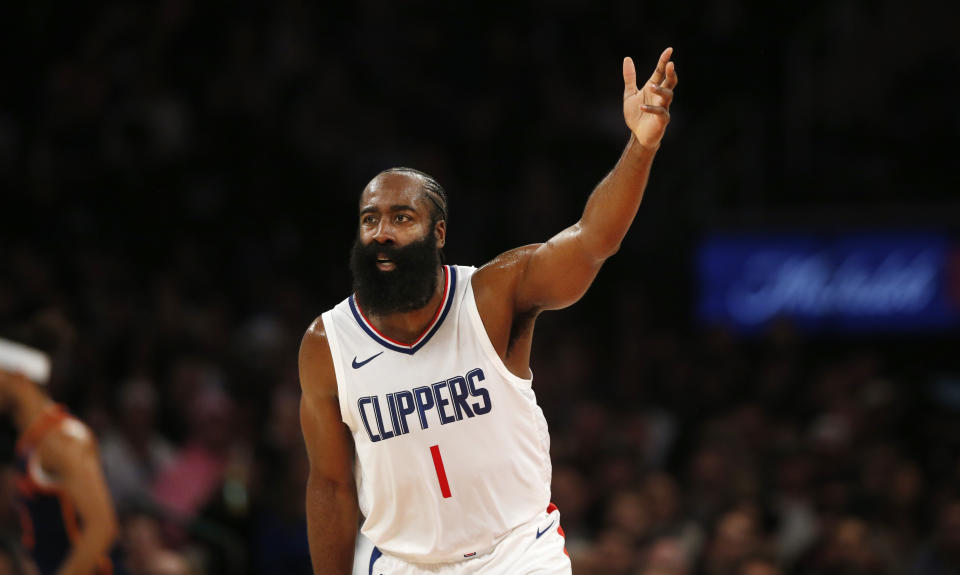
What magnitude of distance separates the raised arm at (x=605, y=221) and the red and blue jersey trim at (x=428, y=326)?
0.71 ft

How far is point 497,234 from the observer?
9.69 meters

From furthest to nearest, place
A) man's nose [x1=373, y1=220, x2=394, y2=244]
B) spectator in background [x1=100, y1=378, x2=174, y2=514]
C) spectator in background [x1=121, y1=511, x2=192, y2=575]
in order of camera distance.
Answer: spectator in background [x1=100, y1=378, x2=174, y2=514] → spectator in background [x1=121, y1=511, x2=192, y2=575] → man's nose [x1=373, y1=220, x2=394, y2=244]

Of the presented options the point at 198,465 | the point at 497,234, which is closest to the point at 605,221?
the point at 198,465

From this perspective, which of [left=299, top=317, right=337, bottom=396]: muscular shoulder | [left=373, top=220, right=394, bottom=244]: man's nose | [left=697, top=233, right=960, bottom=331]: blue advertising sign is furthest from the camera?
[left=697, top=233, right=960, bottom=331]: blue advertising sign

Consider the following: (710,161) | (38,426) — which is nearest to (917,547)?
(710,161)

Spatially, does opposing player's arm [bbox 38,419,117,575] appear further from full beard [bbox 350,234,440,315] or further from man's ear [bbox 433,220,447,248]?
man's ear [bbox 433,220,447,248]

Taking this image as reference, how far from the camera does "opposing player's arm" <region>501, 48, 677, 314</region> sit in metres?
3.36

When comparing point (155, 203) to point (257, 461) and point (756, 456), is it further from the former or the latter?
point (756, 456)

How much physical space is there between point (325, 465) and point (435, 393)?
1.58 feet

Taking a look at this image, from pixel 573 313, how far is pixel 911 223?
2.73 m

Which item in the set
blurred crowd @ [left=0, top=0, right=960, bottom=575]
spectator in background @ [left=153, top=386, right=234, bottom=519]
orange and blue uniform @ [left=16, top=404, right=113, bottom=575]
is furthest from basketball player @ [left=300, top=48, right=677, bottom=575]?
spectator in background @ [left=153, top=386, right=234, bottom=519]

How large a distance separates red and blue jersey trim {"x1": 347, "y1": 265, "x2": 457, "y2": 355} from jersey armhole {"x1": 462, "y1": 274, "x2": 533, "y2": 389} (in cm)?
7

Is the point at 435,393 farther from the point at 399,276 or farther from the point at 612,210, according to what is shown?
the point at 612,210

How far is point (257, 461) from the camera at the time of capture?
301 inches
